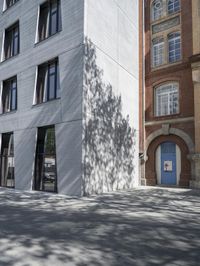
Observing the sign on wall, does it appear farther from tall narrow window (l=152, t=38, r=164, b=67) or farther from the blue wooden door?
tall narrow window (l=152, t=38, r=164, b=67)

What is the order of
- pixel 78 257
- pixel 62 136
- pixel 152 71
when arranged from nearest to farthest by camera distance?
pixel 78 257
pixel 62 136
pixel 152 71

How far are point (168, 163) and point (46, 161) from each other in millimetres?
7821

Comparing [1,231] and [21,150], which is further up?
[21,150]

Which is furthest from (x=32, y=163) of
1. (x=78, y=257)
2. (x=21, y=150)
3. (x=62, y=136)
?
(x=78, y=257)

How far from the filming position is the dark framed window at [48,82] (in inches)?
649

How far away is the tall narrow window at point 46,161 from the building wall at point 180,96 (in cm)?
689

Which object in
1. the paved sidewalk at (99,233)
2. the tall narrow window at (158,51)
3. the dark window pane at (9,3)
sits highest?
the dark window pane at (9,3)

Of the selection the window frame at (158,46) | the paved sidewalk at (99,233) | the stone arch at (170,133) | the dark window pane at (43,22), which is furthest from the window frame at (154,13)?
the paved sidewalk at (99,233)

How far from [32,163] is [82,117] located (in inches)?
179

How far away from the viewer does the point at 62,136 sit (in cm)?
1516

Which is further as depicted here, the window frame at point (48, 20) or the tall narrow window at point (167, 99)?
the tall narrow window at point (167, 99)

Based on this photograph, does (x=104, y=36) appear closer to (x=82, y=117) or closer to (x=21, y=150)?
(x=82, y=117)

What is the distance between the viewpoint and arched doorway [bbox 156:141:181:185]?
60.8ft

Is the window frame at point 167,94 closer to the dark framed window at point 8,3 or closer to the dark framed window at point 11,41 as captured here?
the dark framed window at point 11,41
